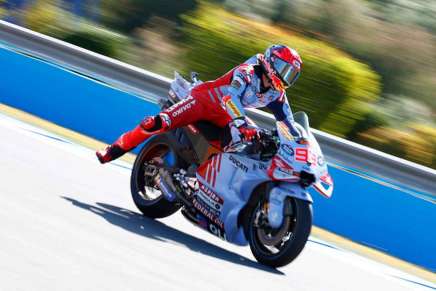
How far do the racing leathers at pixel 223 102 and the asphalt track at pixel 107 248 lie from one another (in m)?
0.78

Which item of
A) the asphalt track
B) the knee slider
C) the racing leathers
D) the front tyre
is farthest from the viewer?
the knee slider

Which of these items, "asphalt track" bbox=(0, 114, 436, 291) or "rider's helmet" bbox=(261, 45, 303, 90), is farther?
"rider's helmet" bbox=(261, 45, 303, 90)

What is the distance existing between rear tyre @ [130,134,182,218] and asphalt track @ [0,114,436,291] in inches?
4.1

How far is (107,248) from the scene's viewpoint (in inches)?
241

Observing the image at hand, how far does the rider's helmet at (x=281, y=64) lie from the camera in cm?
754

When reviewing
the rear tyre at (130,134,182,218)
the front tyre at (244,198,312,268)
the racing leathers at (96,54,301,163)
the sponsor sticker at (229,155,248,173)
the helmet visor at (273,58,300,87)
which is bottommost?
the rear tyre at (130,134,182,218)

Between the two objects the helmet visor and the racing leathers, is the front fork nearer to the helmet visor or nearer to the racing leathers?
the racing leathers

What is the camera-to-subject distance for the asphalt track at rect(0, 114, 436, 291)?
5.39 meters

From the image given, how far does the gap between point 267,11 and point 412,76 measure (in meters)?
2.88

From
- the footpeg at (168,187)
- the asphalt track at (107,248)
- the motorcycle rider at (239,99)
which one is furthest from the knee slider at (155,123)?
the asphalt track at (107,248)

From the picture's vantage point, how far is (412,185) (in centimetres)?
959

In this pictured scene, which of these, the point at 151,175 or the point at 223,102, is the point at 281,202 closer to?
the point at 223,102

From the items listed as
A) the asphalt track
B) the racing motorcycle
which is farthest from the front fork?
the asphalt track

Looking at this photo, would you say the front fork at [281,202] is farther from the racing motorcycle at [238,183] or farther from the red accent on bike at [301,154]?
the red accent on bike at [301,154]
